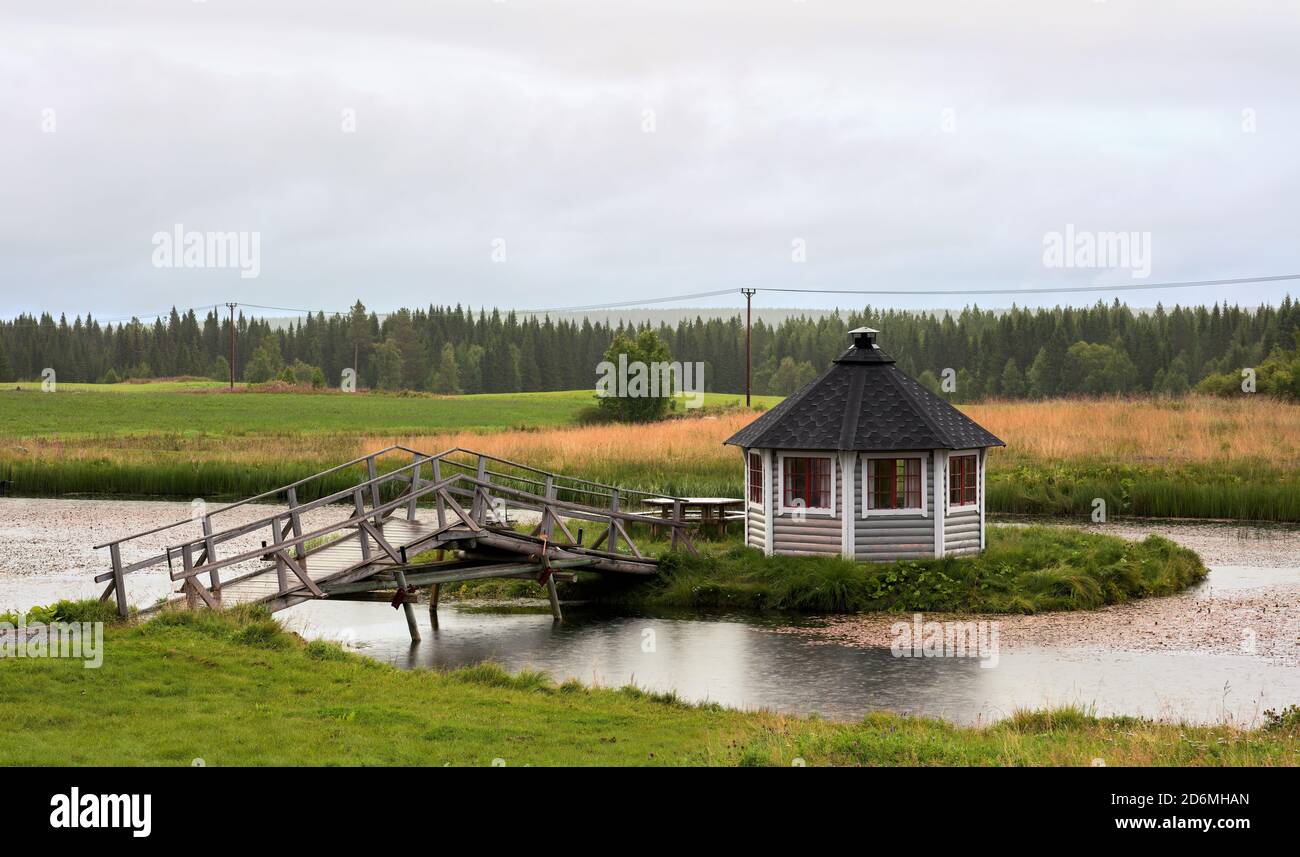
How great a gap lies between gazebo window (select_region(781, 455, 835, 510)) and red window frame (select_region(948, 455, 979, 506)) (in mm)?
2427

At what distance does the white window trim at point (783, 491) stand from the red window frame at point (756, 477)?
503 mm

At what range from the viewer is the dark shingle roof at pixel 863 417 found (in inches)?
1049

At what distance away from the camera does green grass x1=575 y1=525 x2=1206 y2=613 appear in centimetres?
2547

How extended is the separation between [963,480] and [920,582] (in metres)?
2.86

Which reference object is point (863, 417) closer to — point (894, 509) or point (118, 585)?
point (894, 509)

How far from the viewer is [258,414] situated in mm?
89562

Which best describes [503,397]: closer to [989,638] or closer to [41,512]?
[41,512]

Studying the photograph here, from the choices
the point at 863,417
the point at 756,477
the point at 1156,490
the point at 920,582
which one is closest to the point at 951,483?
the point at 863,417

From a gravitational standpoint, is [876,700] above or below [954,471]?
below

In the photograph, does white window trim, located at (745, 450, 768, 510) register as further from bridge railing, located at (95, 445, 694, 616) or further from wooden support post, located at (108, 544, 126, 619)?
wooden support post, located at (108, 544, 126, 619)

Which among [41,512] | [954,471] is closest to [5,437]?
[41,512]

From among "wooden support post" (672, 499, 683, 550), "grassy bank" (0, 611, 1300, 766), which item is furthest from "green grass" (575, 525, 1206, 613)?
"grassy bank" (0, 611, 1300, 766)
